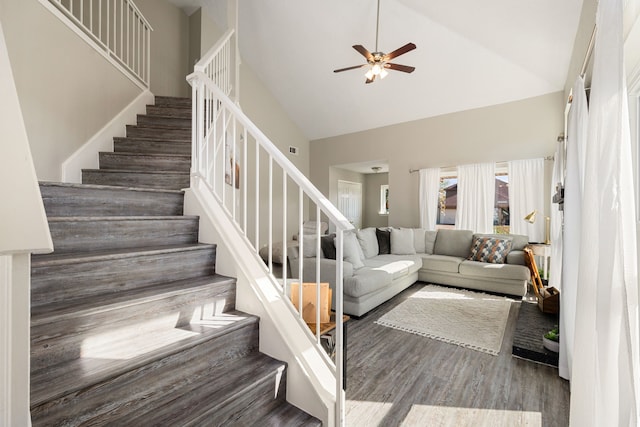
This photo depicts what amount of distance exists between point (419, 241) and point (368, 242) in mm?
1236

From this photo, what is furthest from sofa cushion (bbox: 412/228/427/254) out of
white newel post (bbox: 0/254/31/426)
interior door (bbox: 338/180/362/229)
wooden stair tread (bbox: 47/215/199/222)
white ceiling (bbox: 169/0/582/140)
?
white newel post (bbox: 0/254/31/426)

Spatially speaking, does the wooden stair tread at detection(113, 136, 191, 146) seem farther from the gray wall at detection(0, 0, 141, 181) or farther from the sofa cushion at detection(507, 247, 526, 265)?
the sofa cushion at detection(507, 247, 526, 265)

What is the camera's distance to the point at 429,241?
5230 millimetres

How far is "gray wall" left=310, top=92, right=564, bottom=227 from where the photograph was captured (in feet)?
14.6

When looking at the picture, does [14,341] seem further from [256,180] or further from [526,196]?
[526,196]

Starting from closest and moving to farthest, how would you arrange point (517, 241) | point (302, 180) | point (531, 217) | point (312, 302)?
point (302, 180) < point (312, 302) < point (531, 217) < point (517, 241)

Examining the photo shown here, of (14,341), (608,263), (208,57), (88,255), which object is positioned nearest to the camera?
(14,341)

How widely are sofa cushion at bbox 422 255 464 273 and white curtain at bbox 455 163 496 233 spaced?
853 mm

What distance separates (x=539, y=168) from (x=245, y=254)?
485cm

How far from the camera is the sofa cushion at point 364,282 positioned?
9.97ft

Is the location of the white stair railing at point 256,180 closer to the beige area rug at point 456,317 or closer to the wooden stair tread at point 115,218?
→ the wooden stair tread at point 115,218

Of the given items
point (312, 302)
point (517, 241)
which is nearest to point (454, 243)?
point (517, 241)

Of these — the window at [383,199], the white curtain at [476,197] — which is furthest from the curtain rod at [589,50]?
the window at [383,199]

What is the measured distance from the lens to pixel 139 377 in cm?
108
